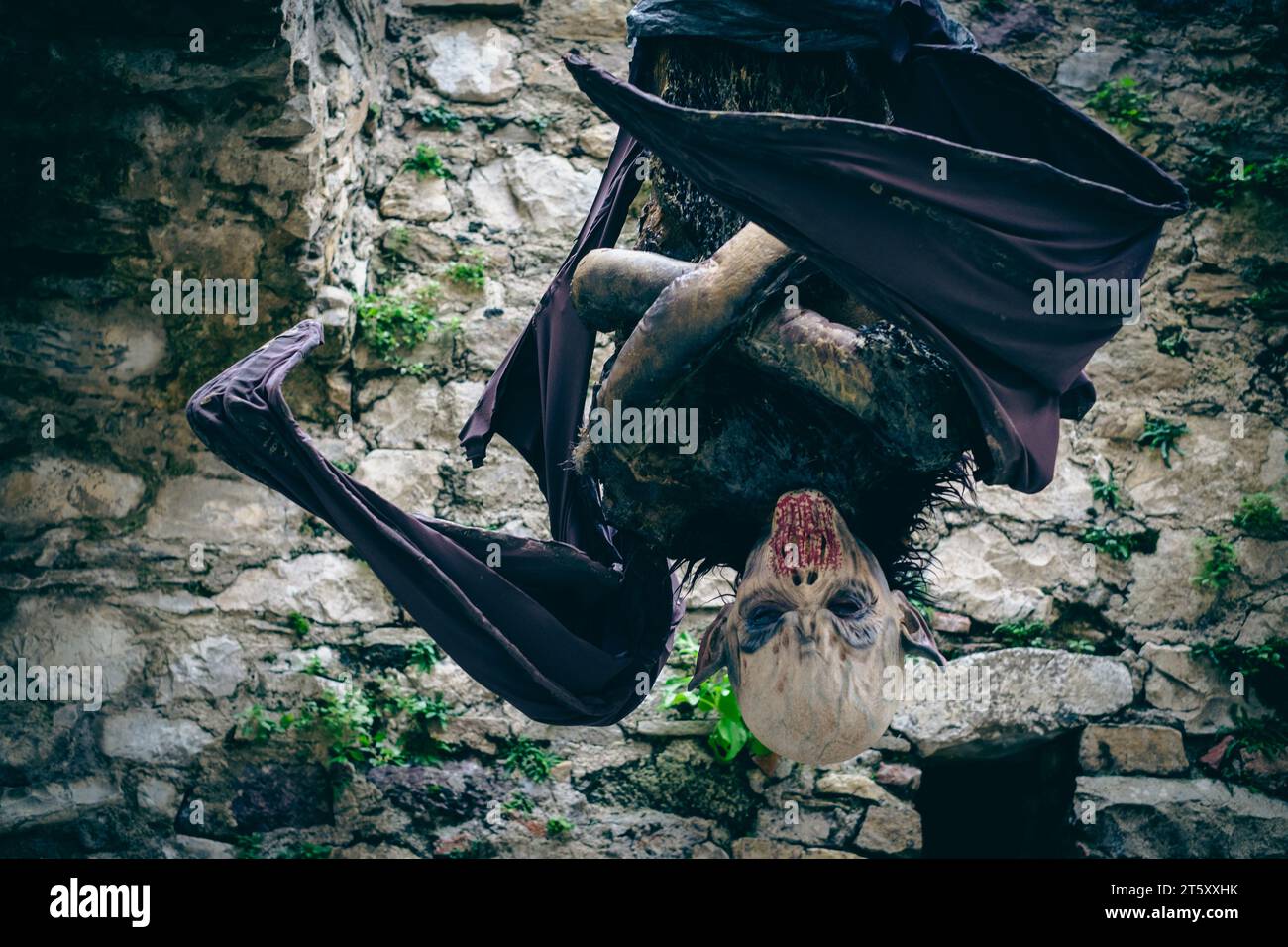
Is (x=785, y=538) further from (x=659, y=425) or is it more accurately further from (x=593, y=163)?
(x=593, y=163)

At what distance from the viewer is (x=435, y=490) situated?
12.6 feet

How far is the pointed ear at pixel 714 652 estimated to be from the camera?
6.64 ft

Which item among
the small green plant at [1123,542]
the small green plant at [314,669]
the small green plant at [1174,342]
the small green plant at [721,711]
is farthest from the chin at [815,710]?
the small green plant at [1174,342]

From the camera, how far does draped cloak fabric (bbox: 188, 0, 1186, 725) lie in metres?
1.76

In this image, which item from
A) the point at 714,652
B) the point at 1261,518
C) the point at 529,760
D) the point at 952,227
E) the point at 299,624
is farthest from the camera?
the point at 1261,518

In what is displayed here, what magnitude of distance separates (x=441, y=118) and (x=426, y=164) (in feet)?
0.54

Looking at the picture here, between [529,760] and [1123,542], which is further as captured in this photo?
[1123,542]

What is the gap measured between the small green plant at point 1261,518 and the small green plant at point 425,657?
2386 mm

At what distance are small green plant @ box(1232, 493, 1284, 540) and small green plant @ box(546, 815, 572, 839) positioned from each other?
215 cm

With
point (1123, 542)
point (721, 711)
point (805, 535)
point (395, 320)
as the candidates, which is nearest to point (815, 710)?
point (805, 535)

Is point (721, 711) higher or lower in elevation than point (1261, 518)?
lower

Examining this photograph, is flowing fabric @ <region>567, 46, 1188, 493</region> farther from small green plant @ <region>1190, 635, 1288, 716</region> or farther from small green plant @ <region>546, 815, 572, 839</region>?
small green plant @ <region>1190, 635, 1288, 716</region>

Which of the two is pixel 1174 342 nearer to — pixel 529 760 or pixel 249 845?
pixel 529 760

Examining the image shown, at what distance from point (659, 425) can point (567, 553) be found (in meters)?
0.39
